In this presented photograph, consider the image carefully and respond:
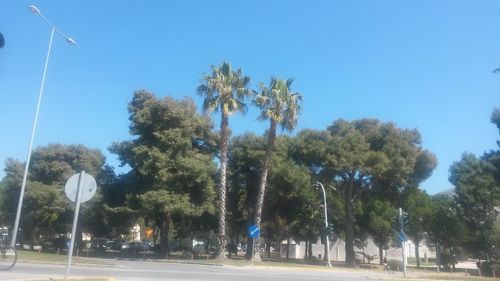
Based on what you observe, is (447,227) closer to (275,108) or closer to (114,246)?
(275,108)

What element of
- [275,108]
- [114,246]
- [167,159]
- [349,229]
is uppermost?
[275,108]

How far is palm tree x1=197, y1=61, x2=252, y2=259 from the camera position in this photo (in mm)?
41031

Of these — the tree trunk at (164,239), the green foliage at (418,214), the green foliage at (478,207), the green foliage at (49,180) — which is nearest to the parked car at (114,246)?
the green foliage at (49,180)

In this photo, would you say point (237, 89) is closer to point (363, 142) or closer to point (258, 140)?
point (258, 140)

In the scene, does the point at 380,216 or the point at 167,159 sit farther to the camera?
the point at 380,216

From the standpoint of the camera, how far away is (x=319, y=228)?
60188mm

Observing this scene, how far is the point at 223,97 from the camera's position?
41031mm

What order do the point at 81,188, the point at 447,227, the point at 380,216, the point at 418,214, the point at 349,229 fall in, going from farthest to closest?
1. the point at 418,214
2. the point at 447,227
3. the point at 380,216
4. the point at 349,229
5. the point at 81,188

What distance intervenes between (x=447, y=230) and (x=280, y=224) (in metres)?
19.5

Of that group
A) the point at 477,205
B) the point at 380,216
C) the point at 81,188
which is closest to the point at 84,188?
the point at 81,188

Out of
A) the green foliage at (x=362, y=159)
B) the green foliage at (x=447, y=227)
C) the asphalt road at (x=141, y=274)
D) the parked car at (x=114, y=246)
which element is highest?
the green foliage at (x=362, y=159)

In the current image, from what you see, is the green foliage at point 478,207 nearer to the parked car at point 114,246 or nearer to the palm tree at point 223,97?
the palm tree at point 223,97

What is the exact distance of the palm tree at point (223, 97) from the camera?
4103 cm

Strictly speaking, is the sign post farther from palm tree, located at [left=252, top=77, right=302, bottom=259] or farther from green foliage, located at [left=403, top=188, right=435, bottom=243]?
green foliage, located at [left=403, top=188, right=435, bottom=243]
